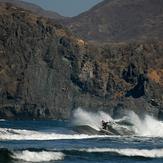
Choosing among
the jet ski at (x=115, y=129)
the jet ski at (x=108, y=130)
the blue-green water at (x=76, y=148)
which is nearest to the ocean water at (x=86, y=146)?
the blue-green water at (x=76, y=148)

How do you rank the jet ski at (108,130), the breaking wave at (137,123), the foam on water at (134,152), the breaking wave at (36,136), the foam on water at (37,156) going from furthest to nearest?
the breaking wave at (137,123) < the jet ski at (108,130) < the breaking wave at (36,136) < the foam on water at (134,152) < the foam on water at (37,156)

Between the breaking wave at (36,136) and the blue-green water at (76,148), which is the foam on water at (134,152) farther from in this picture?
the breaking wave at (36,136)

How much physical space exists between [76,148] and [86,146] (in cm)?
477

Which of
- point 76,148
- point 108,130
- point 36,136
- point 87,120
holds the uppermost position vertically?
point 76,148

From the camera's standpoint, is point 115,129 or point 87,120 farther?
point 87,120

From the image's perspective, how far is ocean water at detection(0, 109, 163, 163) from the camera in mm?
65000

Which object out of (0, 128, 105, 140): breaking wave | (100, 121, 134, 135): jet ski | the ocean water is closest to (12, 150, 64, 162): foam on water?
the ocean water

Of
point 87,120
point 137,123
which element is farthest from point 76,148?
point 87,120

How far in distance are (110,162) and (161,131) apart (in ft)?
140

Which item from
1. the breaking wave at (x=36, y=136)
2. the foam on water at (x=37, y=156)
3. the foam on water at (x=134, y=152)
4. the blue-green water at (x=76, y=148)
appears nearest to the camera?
the foam on water at (x=37, y=156)

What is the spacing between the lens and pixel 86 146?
78750 mm

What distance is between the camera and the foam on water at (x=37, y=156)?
2507 inches

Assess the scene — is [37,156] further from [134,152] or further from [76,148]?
[134,152]

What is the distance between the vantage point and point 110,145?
81062 mm
